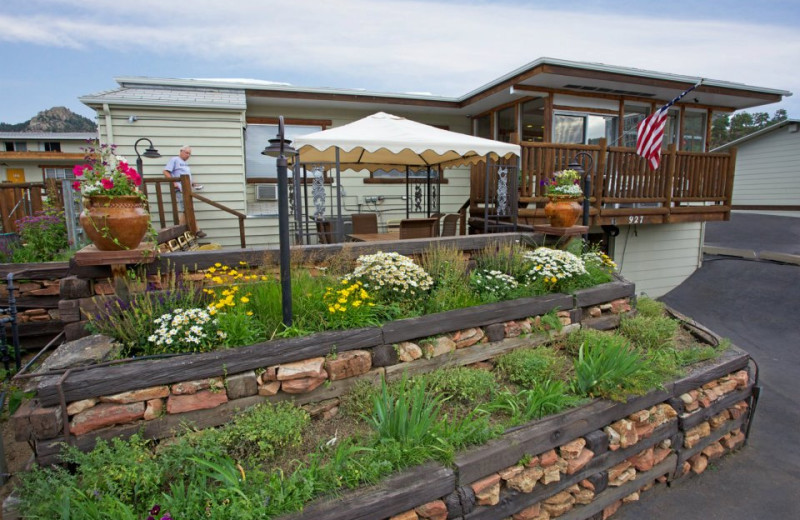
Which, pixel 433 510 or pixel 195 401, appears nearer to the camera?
pixel 433 510

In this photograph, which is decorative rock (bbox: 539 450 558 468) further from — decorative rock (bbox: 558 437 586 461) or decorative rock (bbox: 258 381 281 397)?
decorative rock (bbox: 258 381 281 397)

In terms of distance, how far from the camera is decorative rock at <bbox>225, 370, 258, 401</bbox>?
3.01 m

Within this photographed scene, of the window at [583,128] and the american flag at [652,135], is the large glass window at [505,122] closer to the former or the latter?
the window at [583,128]

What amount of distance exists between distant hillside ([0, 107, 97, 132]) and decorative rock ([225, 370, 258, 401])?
2328 inches

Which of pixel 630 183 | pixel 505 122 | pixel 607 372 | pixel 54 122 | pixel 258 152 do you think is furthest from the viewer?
pixel 54 122

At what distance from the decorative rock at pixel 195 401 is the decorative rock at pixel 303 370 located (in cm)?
40

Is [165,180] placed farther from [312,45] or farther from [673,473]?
[312,45]

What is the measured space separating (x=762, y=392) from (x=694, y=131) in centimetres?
695

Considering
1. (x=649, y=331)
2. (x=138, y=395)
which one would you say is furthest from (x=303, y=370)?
(x=649, y=331)

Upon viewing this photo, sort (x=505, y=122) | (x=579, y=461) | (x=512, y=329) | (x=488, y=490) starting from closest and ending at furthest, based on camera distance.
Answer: (x=488, y=490), (x=579, y=461), (x=512, y=329), (x=505, y=122)

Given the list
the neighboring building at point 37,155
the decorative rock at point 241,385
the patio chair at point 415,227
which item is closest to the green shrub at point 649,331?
the patio chair at point 415,227

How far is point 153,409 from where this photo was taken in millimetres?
2816

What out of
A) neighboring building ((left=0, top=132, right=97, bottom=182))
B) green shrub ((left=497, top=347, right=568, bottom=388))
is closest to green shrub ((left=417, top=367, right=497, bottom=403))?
green shrub ((left=497, top=347, right=568, bottom=388))

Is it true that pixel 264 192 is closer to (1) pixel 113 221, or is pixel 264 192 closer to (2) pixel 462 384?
(1) pixel 113 221
